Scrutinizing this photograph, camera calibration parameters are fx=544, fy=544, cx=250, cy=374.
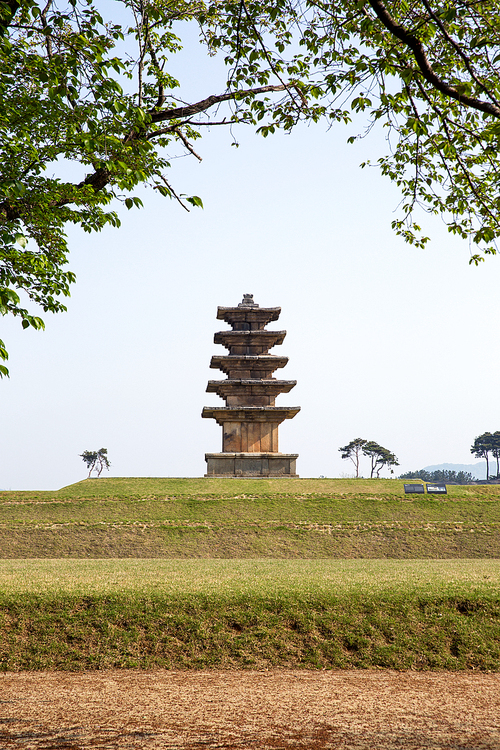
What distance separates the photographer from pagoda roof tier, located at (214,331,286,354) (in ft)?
127

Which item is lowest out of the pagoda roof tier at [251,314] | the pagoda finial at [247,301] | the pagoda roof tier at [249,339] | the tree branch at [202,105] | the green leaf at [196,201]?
the green leaf at [196,201]

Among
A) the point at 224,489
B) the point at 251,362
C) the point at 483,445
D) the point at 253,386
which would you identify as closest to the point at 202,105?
the point at 224,489

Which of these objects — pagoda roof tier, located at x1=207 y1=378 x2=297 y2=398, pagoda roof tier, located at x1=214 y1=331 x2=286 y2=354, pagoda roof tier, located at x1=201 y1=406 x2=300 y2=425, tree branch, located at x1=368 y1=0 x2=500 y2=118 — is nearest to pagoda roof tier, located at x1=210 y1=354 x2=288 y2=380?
pagoda roof tier, located at x1=214 y1=331 x2=286 y2=354

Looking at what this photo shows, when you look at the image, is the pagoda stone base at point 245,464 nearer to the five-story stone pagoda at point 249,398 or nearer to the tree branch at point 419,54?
the five-story stone pagoda at point 249,398

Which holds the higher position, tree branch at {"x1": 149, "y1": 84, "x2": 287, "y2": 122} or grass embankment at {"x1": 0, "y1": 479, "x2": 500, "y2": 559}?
tree branch at {"x1": 149, "y1": 84, "x2": 287, "y2": 122}

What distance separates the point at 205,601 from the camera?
9.09 metres

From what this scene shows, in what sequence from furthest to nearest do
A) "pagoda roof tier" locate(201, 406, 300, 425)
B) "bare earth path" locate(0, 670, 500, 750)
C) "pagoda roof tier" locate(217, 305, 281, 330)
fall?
1. "pagoda roof tier" locate(217, 305, 281, 330)
2. "pagoda roof tier" locate(201, 406, 300, 425)
3. "bare earth path" locate(0, 670, 500, 750)

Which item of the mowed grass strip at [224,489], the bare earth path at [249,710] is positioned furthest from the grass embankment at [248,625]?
the mowed grass strip at [224,489]

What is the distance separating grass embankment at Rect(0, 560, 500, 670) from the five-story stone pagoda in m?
24.1

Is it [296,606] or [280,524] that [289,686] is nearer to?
[296,606]

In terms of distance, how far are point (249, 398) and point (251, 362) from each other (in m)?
2.69

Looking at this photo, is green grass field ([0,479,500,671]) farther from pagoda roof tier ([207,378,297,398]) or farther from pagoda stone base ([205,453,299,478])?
pagoda roof tier ([207,378,297,398])

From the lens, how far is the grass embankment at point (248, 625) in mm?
7766

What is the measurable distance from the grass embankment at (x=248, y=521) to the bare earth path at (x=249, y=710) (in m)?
12.6
